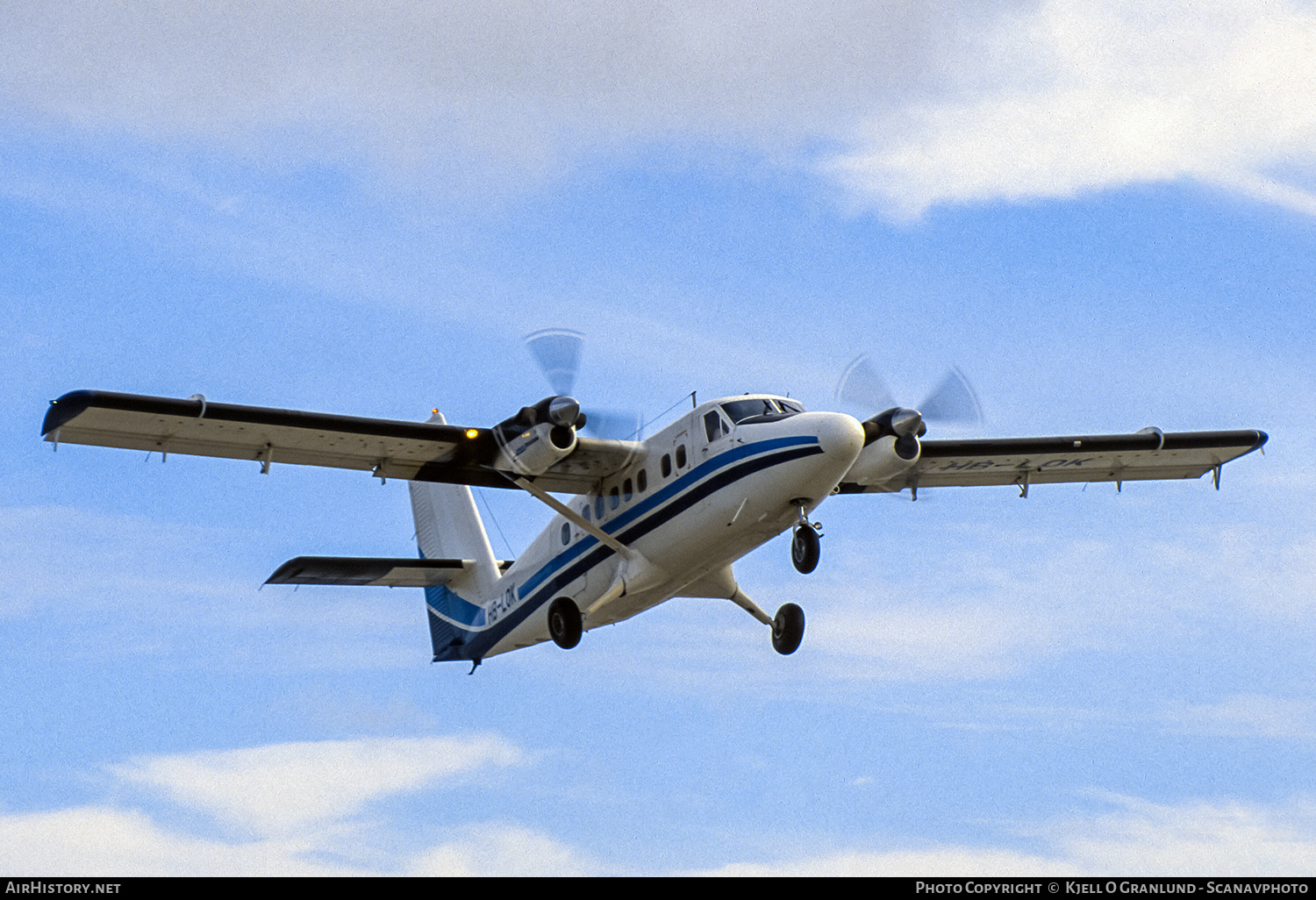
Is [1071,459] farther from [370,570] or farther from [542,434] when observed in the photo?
[370,570]

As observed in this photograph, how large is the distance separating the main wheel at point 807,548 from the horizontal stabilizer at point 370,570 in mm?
7836

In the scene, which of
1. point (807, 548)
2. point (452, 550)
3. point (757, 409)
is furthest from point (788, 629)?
point (452, 550)

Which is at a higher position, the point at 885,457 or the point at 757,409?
the point at 757,409

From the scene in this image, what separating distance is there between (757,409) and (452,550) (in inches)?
415

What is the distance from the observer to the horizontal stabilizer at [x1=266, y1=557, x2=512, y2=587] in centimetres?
2294

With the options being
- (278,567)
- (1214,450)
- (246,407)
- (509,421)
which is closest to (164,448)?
(246,407)

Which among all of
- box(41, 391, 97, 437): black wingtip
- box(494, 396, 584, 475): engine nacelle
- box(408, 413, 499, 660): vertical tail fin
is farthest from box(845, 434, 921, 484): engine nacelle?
box(41, 391, 97, 437): black wingtip

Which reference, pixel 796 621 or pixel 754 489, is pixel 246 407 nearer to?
pixel 754 489

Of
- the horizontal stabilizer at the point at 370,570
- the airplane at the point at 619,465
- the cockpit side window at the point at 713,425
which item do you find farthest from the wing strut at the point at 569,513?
the horizontal stabilizer at the point at 370,570

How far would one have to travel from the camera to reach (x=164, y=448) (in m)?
20.3

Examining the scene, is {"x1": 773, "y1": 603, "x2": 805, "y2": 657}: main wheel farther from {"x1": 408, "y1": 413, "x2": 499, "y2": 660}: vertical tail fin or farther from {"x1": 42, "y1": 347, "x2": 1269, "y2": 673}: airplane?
{"x1": 408, "y1": 413, "x2": 499, "y2": 660}: vertical tail fin

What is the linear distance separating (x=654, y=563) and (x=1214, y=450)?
11043 millimetres

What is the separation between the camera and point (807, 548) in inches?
758
